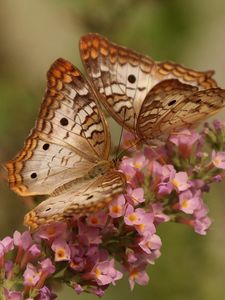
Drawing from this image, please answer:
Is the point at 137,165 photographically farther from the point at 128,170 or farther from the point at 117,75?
the point at 117,75

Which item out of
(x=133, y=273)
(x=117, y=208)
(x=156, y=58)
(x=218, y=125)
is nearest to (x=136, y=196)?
(x=117, y=208)

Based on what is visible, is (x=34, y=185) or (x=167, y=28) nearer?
(x=34, y=185)

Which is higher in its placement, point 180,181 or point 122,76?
point 122,76

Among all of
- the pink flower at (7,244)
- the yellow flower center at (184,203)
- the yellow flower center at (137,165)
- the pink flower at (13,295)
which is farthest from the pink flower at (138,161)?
the pink flower at (13,295)

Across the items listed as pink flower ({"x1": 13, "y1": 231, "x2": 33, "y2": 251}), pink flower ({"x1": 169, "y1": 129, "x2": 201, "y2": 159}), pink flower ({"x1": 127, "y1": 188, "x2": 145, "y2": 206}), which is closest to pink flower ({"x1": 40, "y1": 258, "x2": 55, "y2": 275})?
pink flower ({"x1": 13, "y1": 231, "x2": 33, "y2": 251})

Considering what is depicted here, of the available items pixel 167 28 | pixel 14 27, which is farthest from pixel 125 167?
pixel 14 27

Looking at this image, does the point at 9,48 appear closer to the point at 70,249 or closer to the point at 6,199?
the point at 6,199
